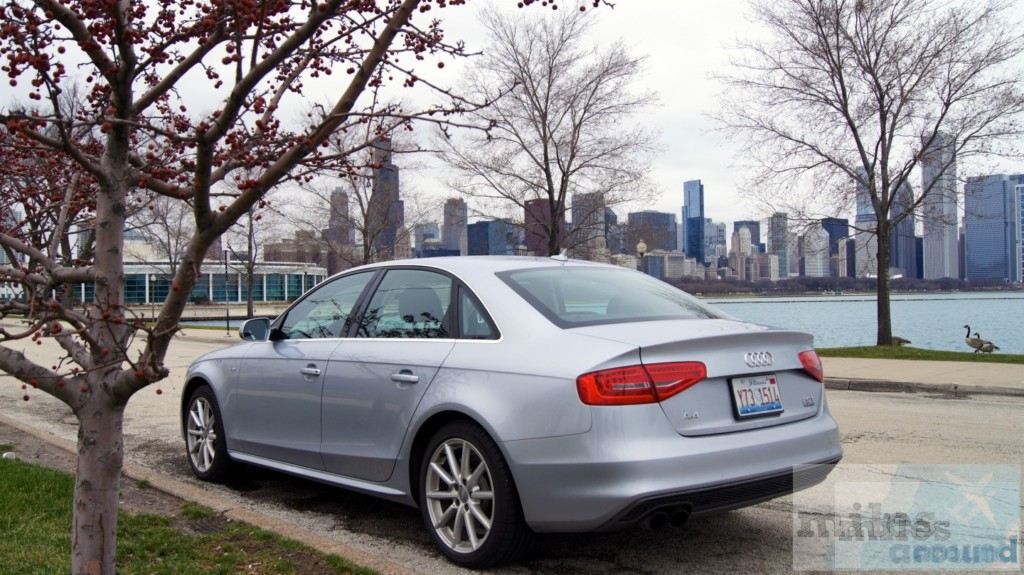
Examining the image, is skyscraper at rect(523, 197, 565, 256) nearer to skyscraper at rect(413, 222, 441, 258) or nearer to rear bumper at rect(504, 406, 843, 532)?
skyscraper at rect(413, 222, 441, 258)

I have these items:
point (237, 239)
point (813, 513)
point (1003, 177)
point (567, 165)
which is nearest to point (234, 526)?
point (813, 513)

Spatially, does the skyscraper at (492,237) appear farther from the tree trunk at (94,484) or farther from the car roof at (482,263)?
the tree trunk at (94,484)

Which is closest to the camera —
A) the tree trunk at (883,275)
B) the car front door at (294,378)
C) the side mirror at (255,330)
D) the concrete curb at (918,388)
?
the car front door at (294,378)

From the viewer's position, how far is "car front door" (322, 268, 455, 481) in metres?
4.67

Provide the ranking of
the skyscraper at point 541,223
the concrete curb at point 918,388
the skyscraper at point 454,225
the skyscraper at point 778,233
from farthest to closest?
the skyscraper at point 454,225, the skyscraper at point 541,223, the skyscraper at point 778,233, the concrete curb at point 918,388

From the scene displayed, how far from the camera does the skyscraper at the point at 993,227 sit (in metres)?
21.1

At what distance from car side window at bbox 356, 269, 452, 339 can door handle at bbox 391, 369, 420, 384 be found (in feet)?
0.81

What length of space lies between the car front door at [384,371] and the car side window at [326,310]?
0.77 ft

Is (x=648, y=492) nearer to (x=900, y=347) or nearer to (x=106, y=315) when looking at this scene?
(x=106, y=315)

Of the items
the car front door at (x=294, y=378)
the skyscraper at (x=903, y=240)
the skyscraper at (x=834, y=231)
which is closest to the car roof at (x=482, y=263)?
the car front door at (x=294, y=378)

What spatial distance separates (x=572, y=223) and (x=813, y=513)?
24.1 m

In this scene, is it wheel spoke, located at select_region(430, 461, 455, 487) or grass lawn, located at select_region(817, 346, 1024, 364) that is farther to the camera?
grass lawn, located at select_region(817, 346, 1024, 364)

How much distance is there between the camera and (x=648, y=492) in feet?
12.2

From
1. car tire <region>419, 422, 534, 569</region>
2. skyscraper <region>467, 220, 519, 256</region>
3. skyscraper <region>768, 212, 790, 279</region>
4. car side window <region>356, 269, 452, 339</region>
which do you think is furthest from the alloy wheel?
skyscraper <region>467, 220, 519, 256</region>
